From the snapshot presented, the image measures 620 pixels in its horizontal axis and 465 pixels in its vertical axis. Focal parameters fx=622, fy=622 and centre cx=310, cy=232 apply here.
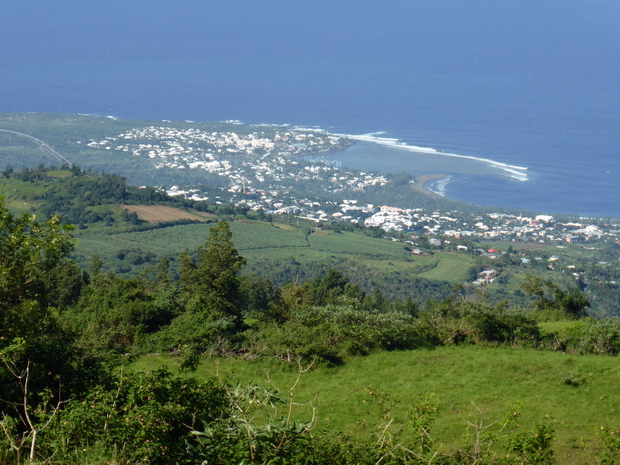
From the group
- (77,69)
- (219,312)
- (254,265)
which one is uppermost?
(77,69)

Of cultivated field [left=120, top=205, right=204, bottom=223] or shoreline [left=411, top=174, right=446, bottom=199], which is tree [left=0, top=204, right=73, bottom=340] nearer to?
cultivated field [left=120, top=205, right=204, bottom=223]

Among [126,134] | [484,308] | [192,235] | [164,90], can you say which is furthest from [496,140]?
[484,308]

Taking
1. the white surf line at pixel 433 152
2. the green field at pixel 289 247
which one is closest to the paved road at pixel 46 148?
the green field at pixel 289 247

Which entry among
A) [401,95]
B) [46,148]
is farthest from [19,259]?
[401,95]

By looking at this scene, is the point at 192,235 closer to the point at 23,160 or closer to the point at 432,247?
the point at 432,247

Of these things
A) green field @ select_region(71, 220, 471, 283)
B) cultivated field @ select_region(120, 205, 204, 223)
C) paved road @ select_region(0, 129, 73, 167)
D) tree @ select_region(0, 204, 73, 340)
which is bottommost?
green field @ select_region(71, 220, 471, 283)

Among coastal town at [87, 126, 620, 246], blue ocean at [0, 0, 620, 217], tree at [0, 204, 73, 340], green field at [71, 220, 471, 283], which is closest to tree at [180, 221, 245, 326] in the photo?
tree at [0, 204, 73, 340]
